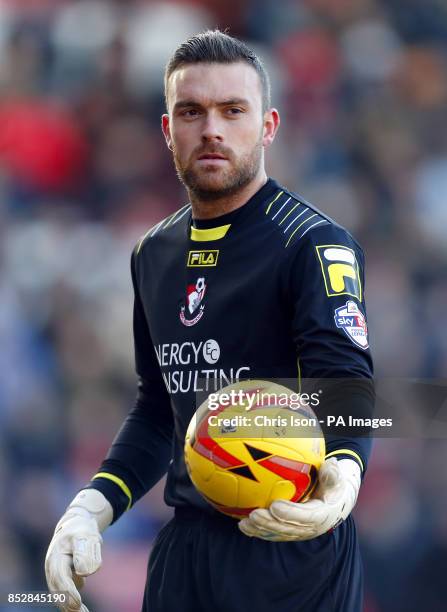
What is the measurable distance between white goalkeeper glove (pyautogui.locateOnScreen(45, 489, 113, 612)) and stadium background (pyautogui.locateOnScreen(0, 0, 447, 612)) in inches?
139

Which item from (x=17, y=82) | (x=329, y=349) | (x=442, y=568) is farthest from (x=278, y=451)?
(x=17, y=82)

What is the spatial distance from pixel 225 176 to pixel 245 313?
456mm

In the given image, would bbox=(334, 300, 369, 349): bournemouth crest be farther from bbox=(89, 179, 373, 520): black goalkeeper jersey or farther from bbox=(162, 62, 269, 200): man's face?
bbox=(162, 62, 269, 200): man's face

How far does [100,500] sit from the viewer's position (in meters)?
3.65

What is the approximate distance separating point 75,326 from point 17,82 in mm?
2640

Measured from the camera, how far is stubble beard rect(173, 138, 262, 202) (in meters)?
3.49

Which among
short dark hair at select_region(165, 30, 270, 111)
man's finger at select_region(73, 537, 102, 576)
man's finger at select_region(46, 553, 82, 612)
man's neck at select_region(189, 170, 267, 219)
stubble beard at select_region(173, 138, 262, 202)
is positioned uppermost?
short dark hair at select_region(165, 30, 270, 111)

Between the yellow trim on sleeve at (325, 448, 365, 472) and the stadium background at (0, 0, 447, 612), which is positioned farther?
the stadium background at (0, 0, 447, 612)

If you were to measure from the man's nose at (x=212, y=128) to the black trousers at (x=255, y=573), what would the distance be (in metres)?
1.14

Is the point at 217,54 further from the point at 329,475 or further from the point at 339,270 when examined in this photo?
the point at 329,475

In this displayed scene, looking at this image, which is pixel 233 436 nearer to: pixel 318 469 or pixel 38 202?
pixel 318 469

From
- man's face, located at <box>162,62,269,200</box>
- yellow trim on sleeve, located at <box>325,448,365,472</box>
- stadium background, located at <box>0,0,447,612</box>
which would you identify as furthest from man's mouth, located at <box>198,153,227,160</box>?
stadium background, located at <box>0,0,447,612</box>

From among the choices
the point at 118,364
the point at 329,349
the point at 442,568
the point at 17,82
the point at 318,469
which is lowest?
the point at 442,568

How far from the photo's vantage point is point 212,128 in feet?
11.3
